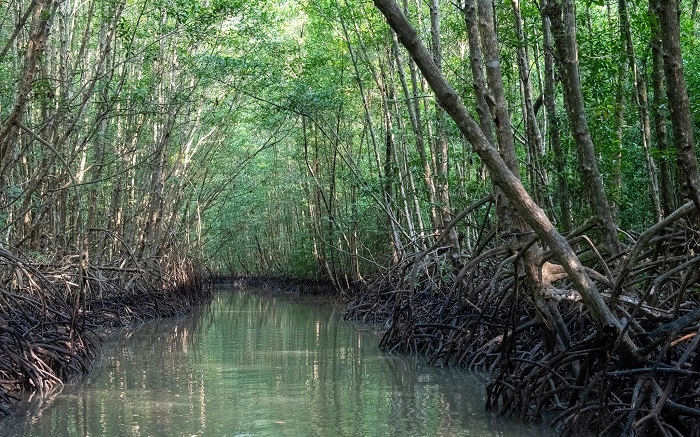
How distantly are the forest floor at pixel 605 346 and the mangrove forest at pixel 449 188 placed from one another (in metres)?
0.02

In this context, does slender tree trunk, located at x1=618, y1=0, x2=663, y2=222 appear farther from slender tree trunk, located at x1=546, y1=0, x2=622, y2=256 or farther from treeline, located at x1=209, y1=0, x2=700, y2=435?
slender tree trunk, located at x1=546, y1=0, x2=622, y2=256

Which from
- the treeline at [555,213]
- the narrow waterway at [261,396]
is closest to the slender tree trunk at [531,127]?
the treeline at [555,213]

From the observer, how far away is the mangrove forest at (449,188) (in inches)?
169

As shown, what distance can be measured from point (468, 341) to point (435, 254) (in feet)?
9.83

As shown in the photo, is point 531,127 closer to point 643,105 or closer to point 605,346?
point 643,105

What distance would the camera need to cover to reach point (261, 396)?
6566 millimetres

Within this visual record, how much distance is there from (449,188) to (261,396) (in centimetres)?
666

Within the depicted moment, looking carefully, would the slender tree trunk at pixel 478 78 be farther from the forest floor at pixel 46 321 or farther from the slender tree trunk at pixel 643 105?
the forest floor at pixel 46 321

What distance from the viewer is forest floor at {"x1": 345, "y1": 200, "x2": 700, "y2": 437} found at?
407 cm

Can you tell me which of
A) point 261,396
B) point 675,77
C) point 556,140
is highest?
point 556,140

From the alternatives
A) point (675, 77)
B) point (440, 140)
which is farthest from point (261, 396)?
point (440, 140)

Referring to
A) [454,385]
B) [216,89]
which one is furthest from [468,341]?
[216,89]

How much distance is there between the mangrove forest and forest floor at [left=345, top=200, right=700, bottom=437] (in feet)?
0.06

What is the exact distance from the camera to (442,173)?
11414 millimetres
